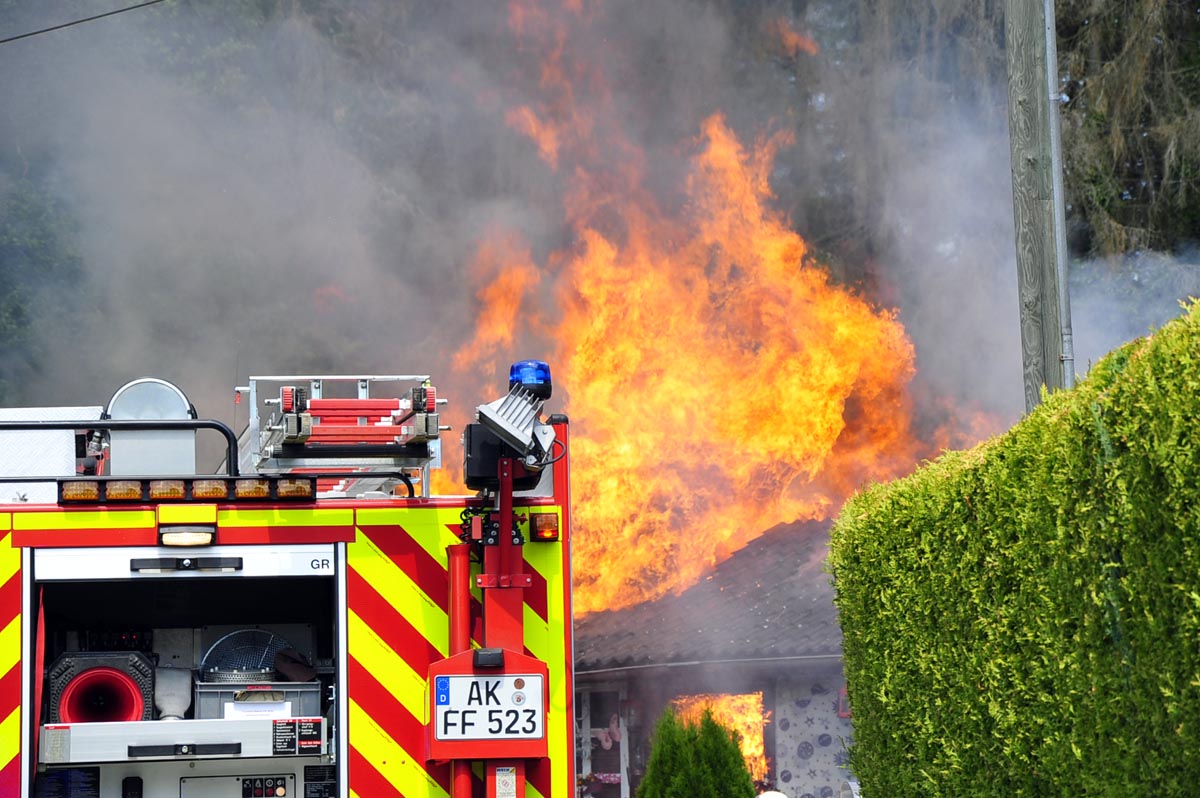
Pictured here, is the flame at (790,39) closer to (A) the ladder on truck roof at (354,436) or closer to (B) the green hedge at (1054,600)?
(B) the green hedge at (1054,600)

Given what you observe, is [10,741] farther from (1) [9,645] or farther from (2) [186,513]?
(2) [186,513]

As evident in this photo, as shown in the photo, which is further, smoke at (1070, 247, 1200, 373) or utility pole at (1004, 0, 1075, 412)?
smoke at (1070, 247, 1200, 373)

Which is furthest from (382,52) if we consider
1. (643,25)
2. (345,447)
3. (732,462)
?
(345,447)

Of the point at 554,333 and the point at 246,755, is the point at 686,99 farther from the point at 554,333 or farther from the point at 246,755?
the point at 246,755

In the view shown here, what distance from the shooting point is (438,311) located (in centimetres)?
1727

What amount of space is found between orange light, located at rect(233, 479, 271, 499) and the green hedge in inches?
101

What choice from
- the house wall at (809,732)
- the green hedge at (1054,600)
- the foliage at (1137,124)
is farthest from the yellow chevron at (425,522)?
the foliage at (1137,124)

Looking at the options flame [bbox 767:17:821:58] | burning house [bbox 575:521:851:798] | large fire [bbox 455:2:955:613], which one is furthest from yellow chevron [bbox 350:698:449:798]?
flame [bbox 767:17:821:58]

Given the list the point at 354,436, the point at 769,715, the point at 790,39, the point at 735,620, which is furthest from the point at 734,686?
the point at 354,436

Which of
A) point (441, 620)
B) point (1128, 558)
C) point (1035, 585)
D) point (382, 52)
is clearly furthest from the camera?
point (382, 52)

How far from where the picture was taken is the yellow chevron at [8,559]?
212 inches

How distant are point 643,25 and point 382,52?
10.1 ft

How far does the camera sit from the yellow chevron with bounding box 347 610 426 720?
18.4ft

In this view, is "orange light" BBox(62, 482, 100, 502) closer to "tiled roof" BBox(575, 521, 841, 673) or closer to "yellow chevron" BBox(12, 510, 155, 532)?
"yellow chevron" BBox(12, 510, 155, 532)
